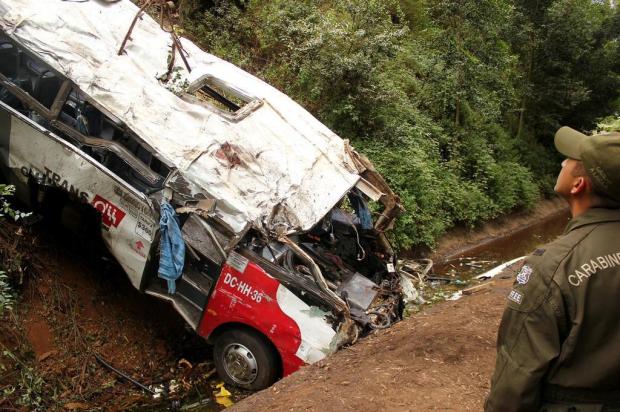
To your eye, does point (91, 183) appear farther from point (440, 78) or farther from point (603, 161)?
point (440, 78)

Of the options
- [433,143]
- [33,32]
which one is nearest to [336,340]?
[33,32]

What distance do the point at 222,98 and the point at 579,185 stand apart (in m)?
5.49

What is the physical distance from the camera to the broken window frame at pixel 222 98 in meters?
5.79

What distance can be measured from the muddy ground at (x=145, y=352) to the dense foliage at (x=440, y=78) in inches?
211

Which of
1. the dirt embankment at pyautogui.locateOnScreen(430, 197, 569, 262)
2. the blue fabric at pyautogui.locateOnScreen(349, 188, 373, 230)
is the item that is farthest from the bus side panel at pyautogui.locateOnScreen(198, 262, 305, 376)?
the dirt embankment at pyautogui.locateOnScreen(430, 197, 569, 262)

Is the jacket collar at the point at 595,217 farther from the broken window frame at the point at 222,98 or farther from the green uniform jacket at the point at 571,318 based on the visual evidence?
the broken window frame at the point at 222,98

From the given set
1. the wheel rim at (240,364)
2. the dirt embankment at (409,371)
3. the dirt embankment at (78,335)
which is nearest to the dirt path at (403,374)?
the dirt embankment at (409,371)

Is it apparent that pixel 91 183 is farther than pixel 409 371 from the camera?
Yes

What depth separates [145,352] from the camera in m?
5.93

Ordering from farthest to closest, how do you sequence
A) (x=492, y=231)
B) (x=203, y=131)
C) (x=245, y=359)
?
(x=492, y=231)
(x=203, y=131)
(x=245, y=359)

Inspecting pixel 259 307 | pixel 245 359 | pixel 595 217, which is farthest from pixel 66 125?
pixel 595 217

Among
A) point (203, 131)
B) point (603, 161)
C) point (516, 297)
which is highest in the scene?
point (603, 161)

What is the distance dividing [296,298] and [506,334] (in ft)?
10.3

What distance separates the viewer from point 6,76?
230 inches
